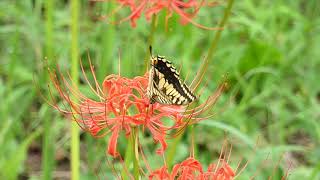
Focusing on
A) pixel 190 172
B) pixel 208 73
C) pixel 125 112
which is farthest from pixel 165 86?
pixel 208 73

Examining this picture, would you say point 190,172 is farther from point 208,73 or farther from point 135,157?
point 208,73

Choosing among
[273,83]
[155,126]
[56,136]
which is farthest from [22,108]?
[155,126]

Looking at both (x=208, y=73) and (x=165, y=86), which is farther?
(x=208, y=73)

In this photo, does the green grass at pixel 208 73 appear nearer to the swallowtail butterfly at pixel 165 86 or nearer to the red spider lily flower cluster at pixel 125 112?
the red spider lily flower cluster at pixel 125 112

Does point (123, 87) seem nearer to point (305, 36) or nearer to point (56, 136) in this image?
point (56, 136)

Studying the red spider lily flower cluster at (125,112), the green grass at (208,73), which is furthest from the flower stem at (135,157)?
the green grass at (208,73)

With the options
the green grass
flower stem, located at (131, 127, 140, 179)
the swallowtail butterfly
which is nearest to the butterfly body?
the swallowtail butterfly
